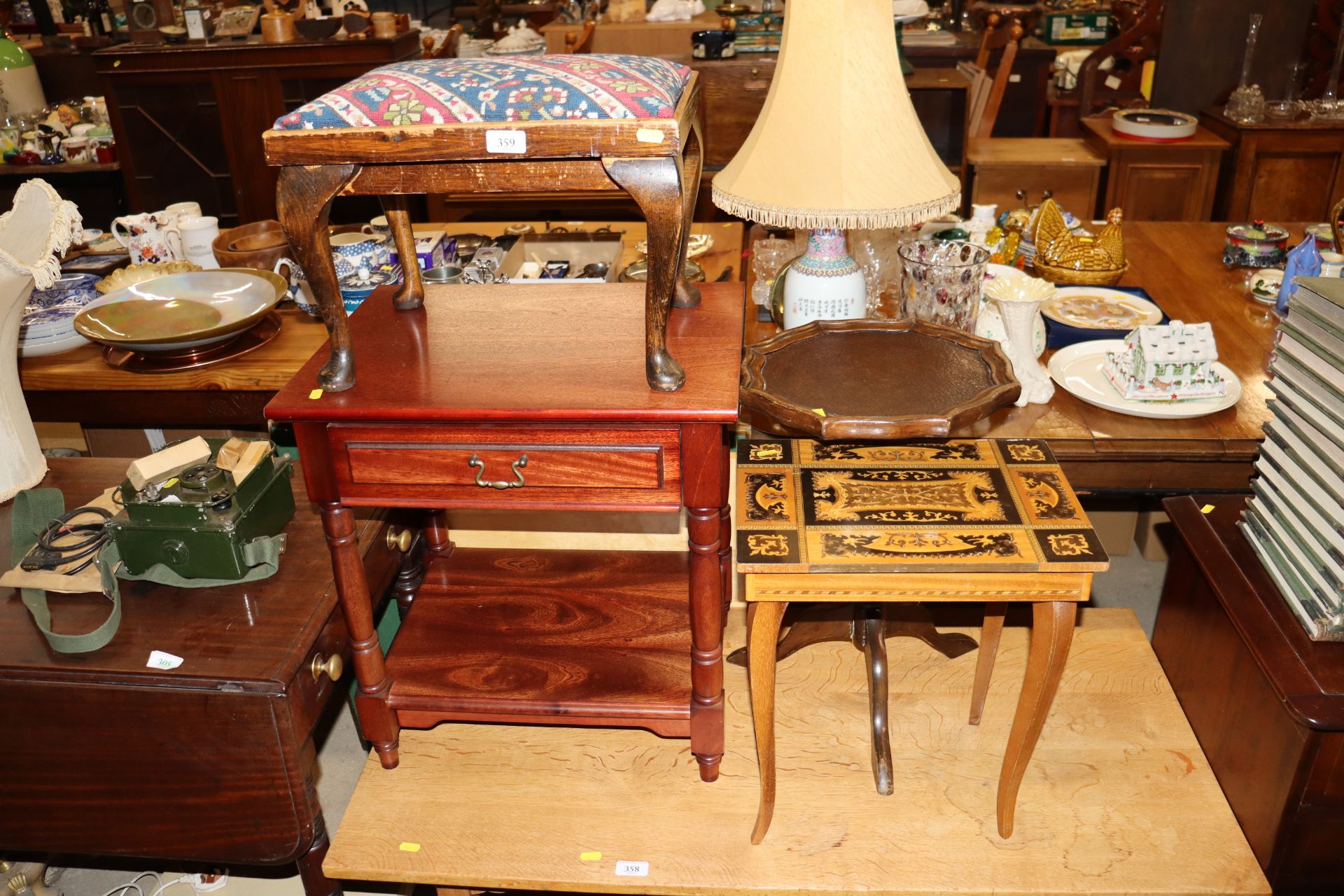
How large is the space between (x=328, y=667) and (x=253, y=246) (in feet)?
4.74

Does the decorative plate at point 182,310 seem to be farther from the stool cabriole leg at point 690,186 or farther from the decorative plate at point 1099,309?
the decorative plate at point 1099,309

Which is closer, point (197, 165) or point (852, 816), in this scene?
point (852, 816)

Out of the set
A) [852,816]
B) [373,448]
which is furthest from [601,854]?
[373,448]

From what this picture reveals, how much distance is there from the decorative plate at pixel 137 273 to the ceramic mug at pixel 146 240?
146 mm

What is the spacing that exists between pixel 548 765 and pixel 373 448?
0.67m

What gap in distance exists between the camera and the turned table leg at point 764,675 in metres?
1.35

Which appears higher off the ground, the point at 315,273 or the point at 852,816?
the point at 315,273

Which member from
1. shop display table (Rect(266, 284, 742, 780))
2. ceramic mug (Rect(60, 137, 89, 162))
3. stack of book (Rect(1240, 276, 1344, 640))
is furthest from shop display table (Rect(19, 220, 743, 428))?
ceramic mug (Rect(60, 137, 89, 162))

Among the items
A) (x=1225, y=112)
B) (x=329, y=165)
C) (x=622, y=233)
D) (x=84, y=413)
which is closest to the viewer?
(x=329, y=165)

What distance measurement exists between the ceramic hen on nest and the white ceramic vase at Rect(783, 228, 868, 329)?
30.0 inches

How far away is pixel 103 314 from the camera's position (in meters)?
2.18

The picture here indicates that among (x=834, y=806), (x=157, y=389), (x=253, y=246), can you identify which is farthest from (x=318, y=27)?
(x=834, y=806)

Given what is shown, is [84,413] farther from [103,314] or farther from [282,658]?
[282,658]

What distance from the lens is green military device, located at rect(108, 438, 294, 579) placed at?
148cm
